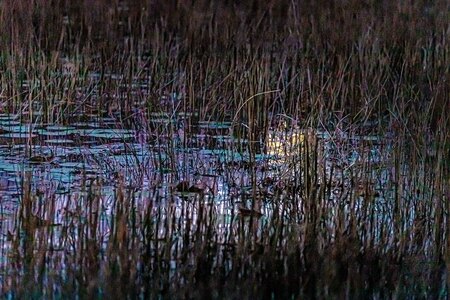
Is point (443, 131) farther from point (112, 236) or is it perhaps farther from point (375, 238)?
point (112, 236)

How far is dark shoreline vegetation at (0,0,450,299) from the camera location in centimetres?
387

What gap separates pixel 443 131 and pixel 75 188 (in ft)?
6.68

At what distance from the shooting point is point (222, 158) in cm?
620

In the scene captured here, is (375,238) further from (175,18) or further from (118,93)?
(175,18)

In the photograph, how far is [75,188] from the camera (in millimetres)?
5262

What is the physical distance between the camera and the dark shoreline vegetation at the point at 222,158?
3865 mm

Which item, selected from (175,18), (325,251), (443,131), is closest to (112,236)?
(325,251)

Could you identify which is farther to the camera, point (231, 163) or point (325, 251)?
point (231, 163)

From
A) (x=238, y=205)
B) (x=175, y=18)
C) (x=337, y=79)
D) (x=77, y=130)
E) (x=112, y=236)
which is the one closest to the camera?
(x=112, y=236)

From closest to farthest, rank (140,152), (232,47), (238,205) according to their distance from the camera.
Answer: (238,205) < (140,152) < (232,47)

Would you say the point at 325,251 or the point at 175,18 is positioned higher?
the point at 175,18

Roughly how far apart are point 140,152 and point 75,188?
3.37 ft

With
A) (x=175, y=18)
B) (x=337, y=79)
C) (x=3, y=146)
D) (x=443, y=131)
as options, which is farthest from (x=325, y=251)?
(x=175, y=18)

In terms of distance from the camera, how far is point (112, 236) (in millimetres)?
3873
